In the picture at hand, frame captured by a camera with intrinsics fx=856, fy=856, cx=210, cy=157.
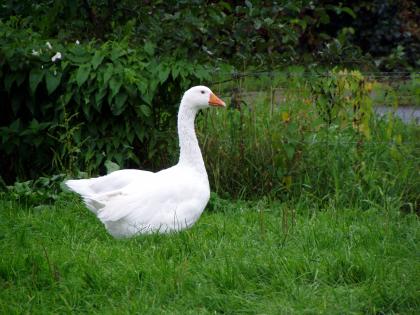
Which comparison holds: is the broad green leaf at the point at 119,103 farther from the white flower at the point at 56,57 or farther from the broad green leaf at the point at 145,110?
the white flower at the point at 56,57

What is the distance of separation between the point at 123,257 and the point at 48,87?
103 inches

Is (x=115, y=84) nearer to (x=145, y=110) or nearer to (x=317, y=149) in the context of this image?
(x=145, y=110)

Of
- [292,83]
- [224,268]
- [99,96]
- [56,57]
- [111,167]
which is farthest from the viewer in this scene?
[292,83]

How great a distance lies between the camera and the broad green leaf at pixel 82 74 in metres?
7.45

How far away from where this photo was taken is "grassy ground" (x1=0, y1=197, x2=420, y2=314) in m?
4.73

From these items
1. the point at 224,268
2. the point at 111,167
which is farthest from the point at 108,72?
the point at 224,268

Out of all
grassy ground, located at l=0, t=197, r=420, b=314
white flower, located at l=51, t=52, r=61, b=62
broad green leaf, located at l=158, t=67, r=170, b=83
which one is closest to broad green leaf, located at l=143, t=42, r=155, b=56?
broad green leaf, located at l=158, t=67, r=170, b=83

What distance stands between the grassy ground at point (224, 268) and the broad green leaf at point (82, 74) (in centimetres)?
150

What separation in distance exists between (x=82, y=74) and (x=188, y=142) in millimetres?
1412

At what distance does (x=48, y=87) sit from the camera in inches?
299

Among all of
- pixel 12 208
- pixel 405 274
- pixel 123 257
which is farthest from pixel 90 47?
pixel 405 274

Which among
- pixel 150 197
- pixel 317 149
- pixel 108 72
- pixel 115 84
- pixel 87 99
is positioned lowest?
pixel 150 197

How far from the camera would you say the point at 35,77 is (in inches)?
301

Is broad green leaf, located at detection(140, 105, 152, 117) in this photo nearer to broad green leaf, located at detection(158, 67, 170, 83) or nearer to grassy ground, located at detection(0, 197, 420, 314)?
broad green leaf, located at detection(158, 67, 170, 83)
